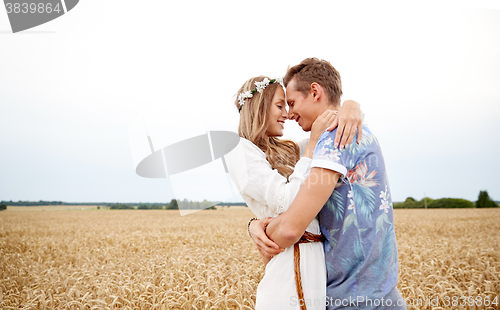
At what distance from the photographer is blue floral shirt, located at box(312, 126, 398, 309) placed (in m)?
1.66

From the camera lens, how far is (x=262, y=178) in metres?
1.99

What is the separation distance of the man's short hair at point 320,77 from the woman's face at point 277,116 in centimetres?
24

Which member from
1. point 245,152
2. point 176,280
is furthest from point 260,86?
point 176,280

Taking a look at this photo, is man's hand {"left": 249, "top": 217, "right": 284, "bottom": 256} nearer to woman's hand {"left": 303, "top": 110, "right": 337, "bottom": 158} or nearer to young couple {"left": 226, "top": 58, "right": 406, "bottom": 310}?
young couple {"left": 226, "top": 58, "right": 406, "bottom": 310}

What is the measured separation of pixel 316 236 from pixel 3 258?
855 cm

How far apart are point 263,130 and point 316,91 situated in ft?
1.57

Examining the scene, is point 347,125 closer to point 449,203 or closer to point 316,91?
point 316,91

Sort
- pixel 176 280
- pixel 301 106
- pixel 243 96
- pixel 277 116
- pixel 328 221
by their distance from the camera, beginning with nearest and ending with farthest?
pixel 328 221
pixel 301 106
pixel 277 116
pixel 243 96
pixel 176 280

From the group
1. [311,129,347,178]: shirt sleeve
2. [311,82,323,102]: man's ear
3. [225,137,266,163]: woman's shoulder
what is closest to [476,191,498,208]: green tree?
[311,82,323,102]: man's ear

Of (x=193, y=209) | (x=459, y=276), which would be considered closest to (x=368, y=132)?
(x=193, y=209)

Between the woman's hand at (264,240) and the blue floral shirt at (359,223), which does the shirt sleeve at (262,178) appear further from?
the blue floral shirt at (359,223)

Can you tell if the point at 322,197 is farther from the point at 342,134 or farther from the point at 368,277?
the point at 368,277

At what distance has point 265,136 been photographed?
7.95 feet

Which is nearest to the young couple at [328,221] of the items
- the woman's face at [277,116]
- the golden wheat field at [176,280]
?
the woman's face at [277,116]
